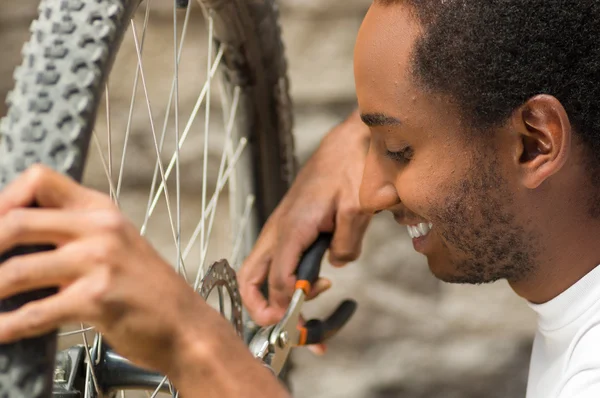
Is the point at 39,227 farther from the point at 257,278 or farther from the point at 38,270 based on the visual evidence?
the point at 257,278

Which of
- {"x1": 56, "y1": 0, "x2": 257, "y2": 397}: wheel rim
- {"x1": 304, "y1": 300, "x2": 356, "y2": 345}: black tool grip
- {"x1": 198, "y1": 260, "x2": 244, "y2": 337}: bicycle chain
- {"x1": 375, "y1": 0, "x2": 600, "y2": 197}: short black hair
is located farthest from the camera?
{"x1": 56, "y1": 0, "x2": 257, "y2": 397}: wheel rim

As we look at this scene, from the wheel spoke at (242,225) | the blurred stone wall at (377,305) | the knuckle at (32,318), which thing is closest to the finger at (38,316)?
the knuckle at (32,318)

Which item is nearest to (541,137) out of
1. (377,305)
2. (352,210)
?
(352,210)

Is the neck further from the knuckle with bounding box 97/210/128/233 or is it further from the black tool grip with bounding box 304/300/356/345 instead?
the knuckle with bounding box 97/210/128/233

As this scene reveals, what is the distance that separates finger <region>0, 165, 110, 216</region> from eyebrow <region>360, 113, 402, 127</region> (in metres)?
0.29

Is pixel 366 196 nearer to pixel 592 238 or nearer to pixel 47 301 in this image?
pixel 592 238

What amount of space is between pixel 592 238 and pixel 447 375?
649mm

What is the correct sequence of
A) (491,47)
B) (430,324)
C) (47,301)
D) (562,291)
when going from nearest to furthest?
(47,301), (491,47), (562,291), (430,324)

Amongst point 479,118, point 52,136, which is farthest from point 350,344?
point 52,136

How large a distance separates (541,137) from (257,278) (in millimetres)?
371

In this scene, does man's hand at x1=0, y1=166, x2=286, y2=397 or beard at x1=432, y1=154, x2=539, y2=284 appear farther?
beard at x1=432, y1=154, x2=539, y2=284

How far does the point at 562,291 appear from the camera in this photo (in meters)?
0.68

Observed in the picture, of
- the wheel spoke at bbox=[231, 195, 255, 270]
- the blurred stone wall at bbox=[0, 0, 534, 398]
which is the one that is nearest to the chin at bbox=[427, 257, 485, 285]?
the wheel spoke at bbox=[231, 195, 255, 270]

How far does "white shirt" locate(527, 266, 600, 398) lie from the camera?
0.61m
